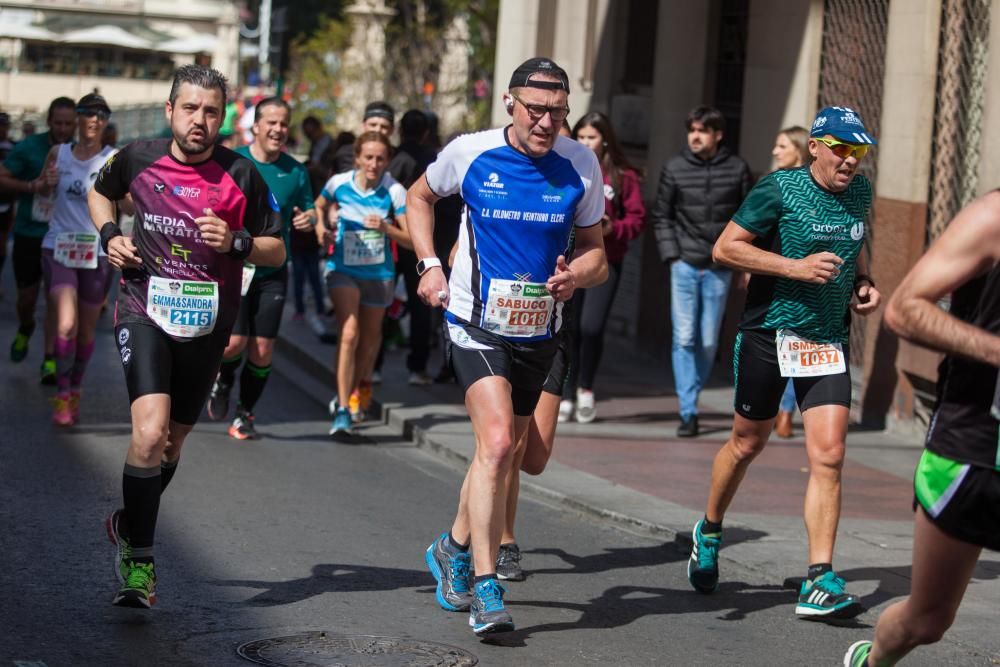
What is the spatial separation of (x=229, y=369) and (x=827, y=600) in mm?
5051

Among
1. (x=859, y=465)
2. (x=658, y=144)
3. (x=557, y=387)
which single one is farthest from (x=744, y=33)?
(x=557, y=387)

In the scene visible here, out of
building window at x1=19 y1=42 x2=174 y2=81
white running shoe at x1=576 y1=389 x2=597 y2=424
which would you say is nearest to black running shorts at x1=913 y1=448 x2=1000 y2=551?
white running shoe at x1=576 y1=389 x2=597 y2=424

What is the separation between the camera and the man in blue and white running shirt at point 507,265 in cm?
655

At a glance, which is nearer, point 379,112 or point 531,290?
point 531,290

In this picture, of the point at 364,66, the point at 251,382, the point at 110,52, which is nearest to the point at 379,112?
the point at 251,382

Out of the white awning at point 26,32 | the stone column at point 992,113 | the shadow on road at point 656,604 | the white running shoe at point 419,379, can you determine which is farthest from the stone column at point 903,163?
the white awning at point 26,32

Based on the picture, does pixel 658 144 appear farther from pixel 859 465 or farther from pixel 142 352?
pixel 142 352

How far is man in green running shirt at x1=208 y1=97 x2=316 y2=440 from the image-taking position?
10781 mm

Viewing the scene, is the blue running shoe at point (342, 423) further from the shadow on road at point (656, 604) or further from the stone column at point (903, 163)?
the shadow on road at point (656, 604)

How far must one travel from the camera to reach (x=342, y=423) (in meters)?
11.6

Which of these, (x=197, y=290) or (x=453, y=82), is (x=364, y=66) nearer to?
(x=453, y=82)

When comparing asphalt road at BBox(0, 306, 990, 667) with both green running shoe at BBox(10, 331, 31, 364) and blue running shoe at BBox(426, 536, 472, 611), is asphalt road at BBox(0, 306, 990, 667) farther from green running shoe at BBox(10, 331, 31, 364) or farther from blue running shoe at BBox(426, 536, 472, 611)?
green running shoe at BBox(10, 331, 31, 364)

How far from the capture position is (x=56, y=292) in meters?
11.6

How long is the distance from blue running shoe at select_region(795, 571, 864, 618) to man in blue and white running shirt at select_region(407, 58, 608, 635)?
1.33 m
